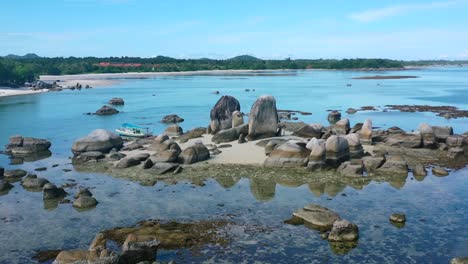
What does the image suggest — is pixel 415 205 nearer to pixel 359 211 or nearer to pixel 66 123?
pixel 359 211

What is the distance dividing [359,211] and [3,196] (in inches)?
655

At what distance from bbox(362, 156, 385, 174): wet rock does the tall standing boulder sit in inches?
340

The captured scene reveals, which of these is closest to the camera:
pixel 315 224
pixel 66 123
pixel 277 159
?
pixel 315 224

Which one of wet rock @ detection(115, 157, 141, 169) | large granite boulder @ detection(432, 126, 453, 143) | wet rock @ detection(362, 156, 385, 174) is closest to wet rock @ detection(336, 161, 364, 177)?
wet rock @ detection(362, 156, 385, 174)

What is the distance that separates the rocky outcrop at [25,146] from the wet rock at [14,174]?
263 inches

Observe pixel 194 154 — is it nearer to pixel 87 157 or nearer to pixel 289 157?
pixel 289 157

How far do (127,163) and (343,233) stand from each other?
15053 mm

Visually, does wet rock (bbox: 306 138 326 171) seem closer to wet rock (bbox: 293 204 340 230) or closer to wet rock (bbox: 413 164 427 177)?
wet rock (bbox: 413 164 427 177)

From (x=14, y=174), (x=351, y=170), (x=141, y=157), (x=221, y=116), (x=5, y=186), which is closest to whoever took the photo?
(x=5, y=186)

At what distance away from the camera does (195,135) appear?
122ft

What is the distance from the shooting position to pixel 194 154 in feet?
95.2

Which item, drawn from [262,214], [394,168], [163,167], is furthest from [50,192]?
[394,168]

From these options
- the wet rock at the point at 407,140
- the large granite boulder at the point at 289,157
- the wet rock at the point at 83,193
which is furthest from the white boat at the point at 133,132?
the wet rock at the point at 407,140

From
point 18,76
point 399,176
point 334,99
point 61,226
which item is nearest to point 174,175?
point 61,226
